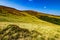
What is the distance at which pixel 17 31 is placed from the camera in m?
27.8

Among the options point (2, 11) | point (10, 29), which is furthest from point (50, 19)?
point (10, 29)

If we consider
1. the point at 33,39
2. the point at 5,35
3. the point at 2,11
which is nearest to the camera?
the point at 33,39

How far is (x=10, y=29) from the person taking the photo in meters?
29.5

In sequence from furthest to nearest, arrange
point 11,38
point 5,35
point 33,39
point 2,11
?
1. point 2,11
2. point 5,35
3. point 11,38
4. point 33,39

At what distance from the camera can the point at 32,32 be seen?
1060 inches

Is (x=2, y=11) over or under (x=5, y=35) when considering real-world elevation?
over

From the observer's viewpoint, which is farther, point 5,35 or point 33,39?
point 5,35

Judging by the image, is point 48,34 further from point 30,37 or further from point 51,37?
point 30,37

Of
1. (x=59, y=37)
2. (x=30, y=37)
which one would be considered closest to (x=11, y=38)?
(x=30, y=37)

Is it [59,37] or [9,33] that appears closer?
[59,37]

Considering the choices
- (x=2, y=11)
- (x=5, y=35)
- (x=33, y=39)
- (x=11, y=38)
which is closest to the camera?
(x=33, y=39)

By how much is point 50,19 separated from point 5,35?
3460 centimetres

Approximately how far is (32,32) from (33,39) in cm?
239

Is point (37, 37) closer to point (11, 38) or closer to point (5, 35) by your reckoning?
point (11, 38)
